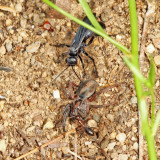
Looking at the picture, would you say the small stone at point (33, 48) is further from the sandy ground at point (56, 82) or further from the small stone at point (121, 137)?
the small stone at point (121, 137)

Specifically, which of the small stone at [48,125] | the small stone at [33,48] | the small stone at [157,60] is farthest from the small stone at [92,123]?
the small stone at [33,48]

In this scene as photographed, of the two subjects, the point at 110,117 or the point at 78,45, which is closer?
the point at 110,117

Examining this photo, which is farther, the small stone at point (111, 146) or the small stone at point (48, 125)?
the small stone at point (48, 125)

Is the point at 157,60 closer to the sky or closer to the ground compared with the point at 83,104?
closer to the sky

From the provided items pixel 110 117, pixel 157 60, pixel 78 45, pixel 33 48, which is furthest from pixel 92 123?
pixel 33 48

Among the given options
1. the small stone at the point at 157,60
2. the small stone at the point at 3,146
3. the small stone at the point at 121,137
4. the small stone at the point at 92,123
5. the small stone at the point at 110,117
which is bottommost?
the small stone at the point at 121,137

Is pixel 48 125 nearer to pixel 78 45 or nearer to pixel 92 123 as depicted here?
pixel 92 123

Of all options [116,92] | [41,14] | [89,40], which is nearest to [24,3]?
[41,14]

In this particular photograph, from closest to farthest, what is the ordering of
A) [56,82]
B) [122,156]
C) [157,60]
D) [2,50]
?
[122,156], [157,60], [56,82], [2,50]
